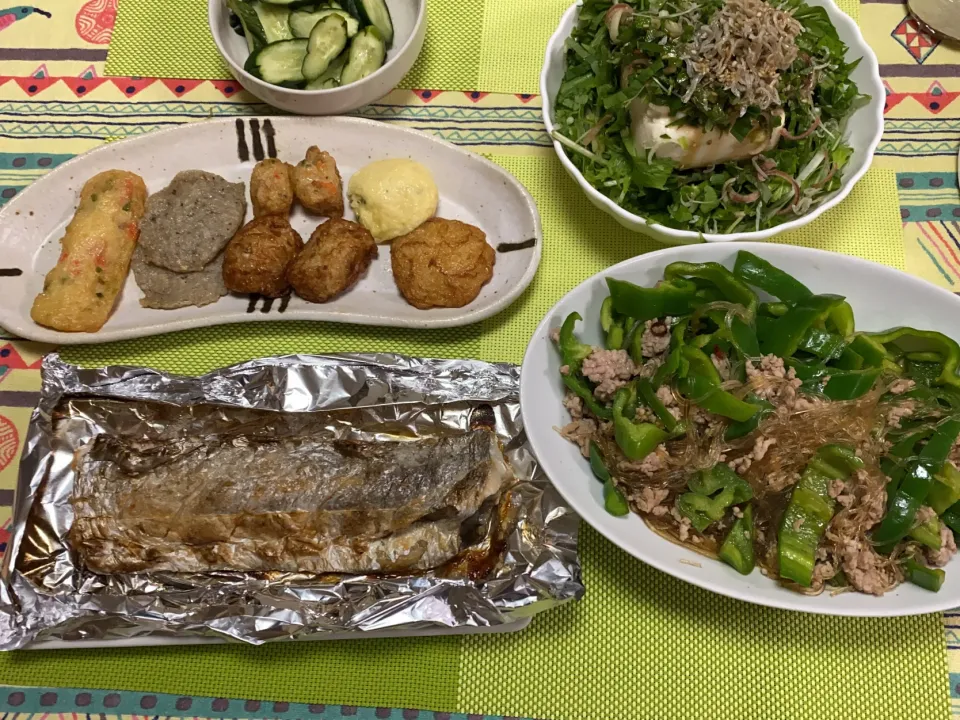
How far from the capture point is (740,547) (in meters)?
1.71

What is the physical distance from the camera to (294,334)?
7.87ft

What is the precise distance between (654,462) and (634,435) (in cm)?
12

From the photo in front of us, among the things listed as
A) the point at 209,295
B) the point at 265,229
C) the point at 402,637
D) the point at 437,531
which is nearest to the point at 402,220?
the point at 265,229

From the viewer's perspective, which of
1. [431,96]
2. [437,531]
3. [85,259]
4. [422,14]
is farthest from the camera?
[431,96]

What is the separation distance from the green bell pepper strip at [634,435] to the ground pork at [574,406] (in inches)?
6.3

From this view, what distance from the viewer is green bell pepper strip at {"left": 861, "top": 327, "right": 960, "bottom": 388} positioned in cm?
177

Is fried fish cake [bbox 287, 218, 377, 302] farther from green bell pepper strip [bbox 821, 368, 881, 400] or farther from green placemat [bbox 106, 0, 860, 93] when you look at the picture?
green bell pepper strip [bbox 821, 368, 881, 400]

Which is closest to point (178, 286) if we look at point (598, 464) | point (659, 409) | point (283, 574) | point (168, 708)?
point (283, 574)

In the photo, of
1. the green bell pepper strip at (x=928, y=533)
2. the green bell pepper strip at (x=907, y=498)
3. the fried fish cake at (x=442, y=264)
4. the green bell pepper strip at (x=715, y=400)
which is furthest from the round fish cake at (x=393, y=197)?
the green bell pepper strip at (x=928, y=533)

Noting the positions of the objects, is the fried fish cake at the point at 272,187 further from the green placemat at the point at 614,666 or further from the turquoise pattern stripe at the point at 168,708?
the turquoise pattern stripe at the point at 168,708

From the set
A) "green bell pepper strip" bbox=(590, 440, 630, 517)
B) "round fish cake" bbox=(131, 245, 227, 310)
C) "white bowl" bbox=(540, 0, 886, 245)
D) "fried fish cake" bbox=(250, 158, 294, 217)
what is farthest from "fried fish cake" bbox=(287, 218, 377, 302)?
"green bell pepper strip" bbox=(590, 440, 630, 517)

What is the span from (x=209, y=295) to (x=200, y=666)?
129 centimetres

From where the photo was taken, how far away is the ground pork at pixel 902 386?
5.68 feet

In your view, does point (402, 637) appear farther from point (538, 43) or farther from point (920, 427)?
point (538, 43)
